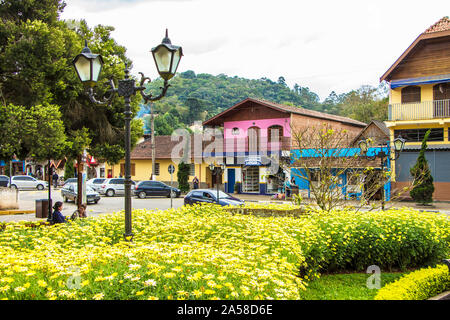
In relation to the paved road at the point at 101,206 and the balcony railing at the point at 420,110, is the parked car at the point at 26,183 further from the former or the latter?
the balcony railing at the point at 420,110

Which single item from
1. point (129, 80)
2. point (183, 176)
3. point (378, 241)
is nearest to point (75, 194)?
point (183, 176)

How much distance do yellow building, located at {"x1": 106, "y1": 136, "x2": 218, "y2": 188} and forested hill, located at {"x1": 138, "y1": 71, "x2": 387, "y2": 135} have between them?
2161cm

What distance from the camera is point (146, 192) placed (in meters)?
28.9

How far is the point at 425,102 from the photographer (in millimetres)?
24172

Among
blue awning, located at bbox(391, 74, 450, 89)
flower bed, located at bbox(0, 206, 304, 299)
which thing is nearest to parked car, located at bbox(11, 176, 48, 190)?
blue awning, located at bbox(391, 74, 450, 89)

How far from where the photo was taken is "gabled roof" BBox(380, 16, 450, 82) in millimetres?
23305

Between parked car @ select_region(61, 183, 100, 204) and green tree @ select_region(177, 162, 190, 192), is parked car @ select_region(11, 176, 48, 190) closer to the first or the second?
parked car @ select_region(61, 183, 100, 204)

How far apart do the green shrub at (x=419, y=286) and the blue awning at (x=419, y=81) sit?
66.3 feet

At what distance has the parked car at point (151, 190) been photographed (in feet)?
94.4

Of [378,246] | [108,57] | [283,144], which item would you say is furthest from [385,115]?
[378,246]

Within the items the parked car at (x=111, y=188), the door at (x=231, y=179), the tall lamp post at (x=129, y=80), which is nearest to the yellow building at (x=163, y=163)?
the door at (x=231, y=179)

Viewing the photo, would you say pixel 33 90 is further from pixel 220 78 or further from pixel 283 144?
pixel 220 78

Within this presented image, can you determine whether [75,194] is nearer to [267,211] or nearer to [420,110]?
[267,211]

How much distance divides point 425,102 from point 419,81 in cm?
142
